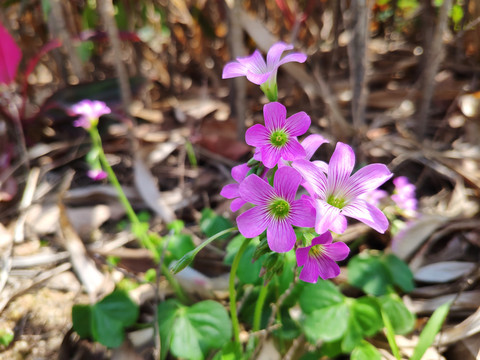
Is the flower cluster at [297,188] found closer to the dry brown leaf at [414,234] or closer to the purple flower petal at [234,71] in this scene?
the purple flower petal at [234,71]

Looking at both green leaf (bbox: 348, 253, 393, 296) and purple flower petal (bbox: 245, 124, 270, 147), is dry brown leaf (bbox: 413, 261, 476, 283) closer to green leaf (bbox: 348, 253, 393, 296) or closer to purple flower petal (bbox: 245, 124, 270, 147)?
green leaf (bbox: 348, 253, 393, 296)

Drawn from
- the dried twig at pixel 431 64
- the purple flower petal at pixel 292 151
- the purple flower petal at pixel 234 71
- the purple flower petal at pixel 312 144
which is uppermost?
the purple flower petal at pixel 234 71

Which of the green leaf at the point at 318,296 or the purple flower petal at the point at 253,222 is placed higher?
the purple flower petal at the point at 253,222

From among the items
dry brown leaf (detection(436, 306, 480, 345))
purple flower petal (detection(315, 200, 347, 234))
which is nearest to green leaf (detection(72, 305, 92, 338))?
purple flower petal (detection(315, 200, 347, 234))

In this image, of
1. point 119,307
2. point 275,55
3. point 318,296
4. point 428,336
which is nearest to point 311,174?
point 275,55

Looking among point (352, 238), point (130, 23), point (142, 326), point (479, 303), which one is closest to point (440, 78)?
point (352, 238)

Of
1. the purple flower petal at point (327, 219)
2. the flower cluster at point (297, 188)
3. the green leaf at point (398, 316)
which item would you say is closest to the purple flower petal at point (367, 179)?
the flower cluster at point (297, 188)
